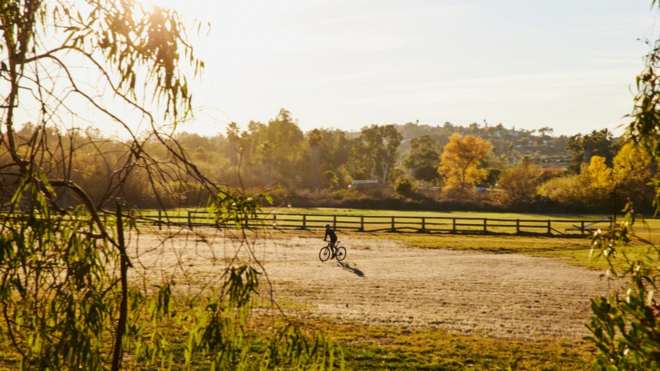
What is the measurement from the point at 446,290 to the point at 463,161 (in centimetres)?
8308

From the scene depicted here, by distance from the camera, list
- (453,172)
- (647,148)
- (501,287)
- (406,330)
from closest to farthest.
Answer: (647,148)
(406,330)
(501,287)
(453,172)

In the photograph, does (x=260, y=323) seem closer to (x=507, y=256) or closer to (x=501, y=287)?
(x=501, y=287)

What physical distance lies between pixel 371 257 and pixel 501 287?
867 centimetres

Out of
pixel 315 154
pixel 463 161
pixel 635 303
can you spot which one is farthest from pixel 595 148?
pixel 635 303

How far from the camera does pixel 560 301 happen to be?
17.0 m

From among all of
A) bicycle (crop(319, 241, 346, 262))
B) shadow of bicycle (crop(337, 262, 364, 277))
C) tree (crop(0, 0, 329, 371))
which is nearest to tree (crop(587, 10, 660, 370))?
tree (crop(0, 0, 329, 371))

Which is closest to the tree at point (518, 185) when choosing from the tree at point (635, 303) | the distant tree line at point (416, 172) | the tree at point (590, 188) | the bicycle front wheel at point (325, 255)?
the distant tree line at point (416, 172)

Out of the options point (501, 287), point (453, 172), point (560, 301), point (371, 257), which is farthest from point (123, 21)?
point (453, 172)

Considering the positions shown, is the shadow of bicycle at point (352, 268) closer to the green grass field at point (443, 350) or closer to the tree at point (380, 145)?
the green grass field at point (443, 350)

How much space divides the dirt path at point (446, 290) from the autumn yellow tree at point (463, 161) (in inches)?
2808

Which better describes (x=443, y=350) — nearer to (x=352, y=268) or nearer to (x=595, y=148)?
(x=352, y=268)

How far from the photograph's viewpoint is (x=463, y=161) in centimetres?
9919

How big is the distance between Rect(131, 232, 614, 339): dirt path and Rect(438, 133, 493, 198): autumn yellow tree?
7132 cm

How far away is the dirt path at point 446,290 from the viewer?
14344mm
